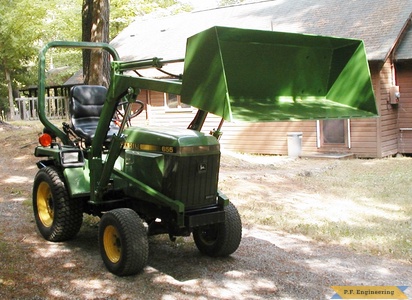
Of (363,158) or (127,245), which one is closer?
(127,245)

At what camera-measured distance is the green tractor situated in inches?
161

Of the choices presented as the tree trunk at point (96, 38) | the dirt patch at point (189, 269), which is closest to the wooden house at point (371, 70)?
the tree trunk at point (96, 38)

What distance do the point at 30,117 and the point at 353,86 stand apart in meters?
25.2

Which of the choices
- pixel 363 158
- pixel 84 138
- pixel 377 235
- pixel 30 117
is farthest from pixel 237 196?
pixel 30 117

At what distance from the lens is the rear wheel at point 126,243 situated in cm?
446

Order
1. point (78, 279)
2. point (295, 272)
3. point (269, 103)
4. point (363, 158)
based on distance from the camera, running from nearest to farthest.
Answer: point (269, 103)
point (78, 279)
point (295, 272)
point (363, 158)

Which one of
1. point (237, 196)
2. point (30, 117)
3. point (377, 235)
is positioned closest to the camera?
point (377, 235)

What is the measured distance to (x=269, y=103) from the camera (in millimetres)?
4289

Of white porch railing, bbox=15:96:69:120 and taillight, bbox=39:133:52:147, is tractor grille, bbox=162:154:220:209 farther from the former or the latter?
white porch railing, bbox=15:96:69:120

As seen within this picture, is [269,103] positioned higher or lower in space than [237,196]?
higher

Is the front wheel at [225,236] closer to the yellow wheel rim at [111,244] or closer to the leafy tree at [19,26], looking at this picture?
the yellow wheel rim at [111,244]

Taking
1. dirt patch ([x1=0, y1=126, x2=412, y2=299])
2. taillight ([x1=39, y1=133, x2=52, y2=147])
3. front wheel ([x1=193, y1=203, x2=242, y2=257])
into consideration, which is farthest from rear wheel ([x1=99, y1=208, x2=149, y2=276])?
taillight ([x1=39, y1=133, x2=52, y2=147])

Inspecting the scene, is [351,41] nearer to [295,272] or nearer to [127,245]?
[295,272]

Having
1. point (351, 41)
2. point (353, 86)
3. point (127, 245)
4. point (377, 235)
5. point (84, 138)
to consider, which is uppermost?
point (351, 41)
